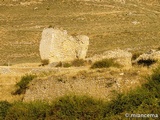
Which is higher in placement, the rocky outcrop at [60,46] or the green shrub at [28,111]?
the green shrub at [28,111]

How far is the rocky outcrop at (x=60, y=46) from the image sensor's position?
28094 millimetres

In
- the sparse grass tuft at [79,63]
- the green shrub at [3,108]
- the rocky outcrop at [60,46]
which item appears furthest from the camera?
the rocky outcrop at [60,46]

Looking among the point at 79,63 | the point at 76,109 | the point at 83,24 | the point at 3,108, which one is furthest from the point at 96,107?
the point at 83,24

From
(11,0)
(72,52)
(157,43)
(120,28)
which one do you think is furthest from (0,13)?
(72,52)

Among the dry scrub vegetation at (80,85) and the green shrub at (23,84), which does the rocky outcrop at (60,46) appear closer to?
the dry scrub vegetation at (80,85)

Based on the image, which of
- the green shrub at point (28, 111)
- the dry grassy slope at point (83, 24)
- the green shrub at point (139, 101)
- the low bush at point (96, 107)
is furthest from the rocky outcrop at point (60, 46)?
the dry grassy slope at point (83, 24)

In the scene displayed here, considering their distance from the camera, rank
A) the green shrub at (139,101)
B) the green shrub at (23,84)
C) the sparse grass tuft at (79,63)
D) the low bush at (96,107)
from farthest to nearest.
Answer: the sparse grass tuft at (79,63), the green shrub at (23,84), the low bush at (96,107), the green shrub at (139,101)

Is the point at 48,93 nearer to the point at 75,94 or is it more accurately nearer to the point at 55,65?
the point at 75,94

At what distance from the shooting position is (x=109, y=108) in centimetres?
1349

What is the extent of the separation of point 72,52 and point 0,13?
48.2 m

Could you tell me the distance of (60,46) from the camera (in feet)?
93.2

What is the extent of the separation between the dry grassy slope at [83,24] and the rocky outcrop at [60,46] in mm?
14981

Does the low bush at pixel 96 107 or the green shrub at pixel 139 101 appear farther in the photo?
the low bush at pixel 96 107

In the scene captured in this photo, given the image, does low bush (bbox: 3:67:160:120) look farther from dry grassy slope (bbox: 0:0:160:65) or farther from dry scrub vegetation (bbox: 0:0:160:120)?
dry grassy slope (bbox: 0:0:160:65)
